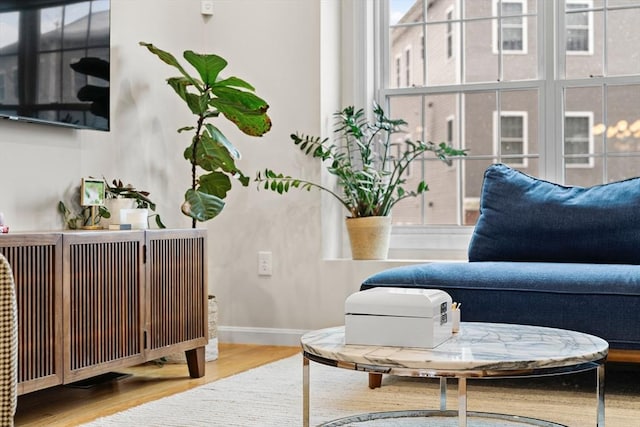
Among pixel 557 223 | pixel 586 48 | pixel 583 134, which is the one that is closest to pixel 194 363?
pixel 557 223

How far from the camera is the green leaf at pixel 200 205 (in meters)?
3.69

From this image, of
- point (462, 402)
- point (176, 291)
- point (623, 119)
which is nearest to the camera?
point (462, 402)

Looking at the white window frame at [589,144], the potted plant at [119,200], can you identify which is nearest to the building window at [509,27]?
the white window frame at [589,144]

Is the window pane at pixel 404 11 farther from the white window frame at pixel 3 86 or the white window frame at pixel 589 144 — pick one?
the white window frame at pixel 3 86

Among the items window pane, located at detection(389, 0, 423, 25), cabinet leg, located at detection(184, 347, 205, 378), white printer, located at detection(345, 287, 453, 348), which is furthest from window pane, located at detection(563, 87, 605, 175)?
white printer, located at detection(345, 287, 453, 348)

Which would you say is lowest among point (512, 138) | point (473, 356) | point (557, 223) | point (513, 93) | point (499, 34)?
point (473, 356)

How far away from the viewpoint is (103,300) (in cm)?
306

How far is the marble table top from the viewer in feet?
6.26

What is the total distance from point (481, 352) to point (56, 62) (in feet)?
7.09

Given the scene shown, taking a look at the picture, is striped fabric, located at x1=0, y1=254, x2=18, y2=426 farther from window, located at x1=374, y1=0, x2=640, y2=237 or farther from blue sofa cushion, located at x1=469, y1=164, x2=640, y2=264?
window, located at x1=374, y1=0, x2=640, y2=237

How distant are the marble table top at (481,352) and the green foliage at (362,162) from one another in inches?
74.9

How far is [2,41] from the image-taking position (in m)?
3.10

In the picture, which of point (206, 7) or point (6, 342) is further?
point (206, 7)

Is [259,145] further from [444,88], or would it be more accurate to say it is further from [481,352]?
[481,352]
